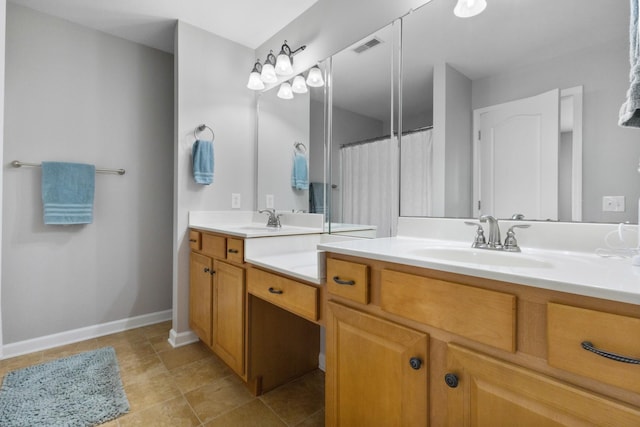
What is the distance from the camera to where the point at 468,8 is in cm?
125

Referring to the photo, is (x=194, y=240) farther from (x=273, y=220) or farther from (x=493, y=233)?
(x=493, y=233)

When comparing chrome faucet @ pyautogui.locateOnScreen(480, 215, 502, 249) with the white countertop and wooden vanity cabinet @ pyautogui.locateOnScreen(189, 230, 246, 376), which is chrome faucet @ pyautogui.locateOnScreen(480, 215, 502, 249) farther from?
wooden vanity cabinet @ pyautogui.locateOnScreen(189, 230, 246, 376)

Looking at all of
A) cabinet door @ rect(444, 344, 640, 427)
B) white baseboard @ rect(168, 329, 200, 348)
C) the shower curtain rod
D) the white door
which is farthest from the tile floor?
the shower curtain rod

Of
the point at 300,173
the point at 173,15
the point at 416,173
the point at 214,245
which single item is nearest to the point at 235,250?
the point at 214,245

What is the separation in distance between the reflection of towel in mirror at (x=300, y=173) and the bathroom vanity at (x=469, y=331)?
87cm

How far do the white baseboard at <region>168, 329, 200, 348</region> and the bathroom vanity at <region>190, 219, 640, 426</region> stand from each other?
47.4 inches

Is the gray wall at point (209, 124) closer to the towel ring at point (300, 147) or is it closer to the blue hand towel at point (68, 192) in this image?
the towel ring at point (300, 147)

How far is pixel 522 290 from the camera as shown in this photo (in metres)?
0.64

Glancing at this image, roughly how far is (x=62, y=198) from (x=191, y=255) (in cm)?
98

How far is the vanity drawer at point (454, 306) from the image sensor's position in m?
0.66

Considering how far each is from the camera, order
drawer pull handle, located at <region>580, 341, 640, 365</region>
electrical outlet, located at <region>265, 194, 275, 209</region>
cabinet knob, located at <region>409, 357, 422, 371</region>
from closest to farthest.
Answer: drawer pull handle, located at <region>580, 341, 640, 365</region> → cabinet knob, located at <region>409, 357, 422, 371</region> → electrical outlet, located at <region>265, 194, 275, 209</region>

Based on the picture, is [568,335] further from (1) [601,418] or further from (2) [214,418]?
(2) [214,418]

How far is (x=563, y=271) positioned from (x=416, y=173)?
85 cm

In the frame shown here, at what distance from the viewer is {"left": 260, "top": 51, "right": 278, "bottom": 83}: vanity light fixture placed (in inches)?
85.8
